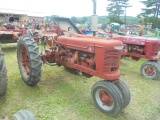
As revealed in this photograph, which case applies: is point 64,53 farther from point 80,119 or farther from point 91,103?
point 80,119

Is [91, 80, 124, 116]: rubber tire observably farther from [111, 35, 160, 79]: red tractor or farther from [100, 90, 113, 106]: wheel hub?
[111, 35, 160, 79]: red tractor

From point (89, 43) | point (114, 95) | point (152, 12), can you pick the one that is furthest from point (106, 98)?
point (152, 12)

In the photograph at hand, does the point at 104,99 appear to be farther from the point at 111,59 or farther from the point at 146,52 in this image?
the point at 146,52

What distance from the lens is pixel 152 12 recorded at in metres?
31.9

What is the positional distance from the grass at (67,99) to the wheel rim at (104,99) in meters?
0.13

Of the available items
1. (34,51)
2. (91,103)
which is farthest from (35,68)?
(91,103)

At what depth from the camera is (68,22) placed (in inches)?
195

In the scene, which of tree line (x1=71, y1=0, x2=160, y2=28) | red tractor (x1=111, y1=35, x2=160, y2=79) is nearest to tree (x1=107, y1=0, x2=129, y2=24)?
tree line (x1=71, y1=0, x2=160, y2=28)

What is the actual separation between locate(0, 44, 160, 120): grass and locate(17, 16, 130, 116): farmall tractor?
0.21 metres

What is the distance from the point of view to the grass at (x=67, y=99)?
120 inches

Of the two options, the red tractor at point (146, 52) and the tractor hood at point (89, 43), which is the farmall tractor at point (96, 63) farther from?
the red tractor at point (146, 52)

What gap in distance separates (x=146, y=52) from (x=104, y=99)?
2.87m

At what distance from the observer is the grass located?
9.97 feet

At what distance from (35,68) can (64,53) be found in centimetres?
82
